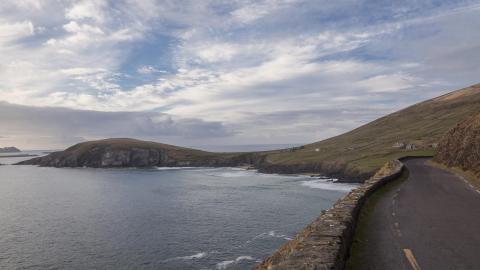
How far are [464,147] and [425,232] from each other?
44665 millimetres

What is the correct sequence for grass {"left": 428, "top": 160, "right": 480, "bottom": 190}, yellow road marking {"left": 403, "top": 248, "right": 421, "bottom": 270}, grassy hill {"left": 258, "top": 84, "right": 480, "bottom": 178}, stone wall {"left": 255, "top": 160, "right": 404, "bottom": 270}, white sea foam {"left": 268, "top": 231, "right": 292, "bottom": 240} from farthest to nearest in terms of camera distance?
1. grassy hill {"left": 258, "top": 84, "right": 480, "bottom": 178}
2. white sea foam {"left": 268, "top": 231, "right": 292, "bottom": 240}
3. grass {"left": 428, "top": 160, "right": 480, "bottom": 190}
4. yellow road marking {"left": 403, "top": 248, "right": 421, "bottom": 270}
5. stone wall {"left": 255, "top": 160, "right": 404, "bottom": 270}

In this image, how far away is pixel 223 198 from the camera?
3250 inches

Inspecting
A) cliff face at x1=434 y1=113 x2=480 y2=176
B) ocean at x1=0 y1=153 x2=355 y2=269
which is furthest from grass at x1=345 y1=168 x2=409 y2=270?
cliff face at x1=434 y1=113 x2=480 y2=176

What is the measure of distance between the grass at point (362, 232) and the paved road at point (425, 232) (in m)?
0.21

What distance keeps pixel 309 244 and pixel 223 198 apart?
2755 inches

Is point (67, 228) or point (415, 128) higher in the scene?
point (415, 128)

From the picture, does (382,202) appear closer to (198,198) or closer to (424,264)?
(424,264)

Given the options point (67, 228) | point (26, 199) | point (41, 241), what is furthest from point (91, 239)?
point (26, 199)

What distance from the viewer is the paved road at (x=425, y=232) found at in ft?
46.1

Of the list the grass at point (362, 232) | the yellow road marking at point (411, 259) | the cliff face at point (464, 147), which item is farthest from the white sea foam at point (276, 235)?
the yellow road marking at point (411, 259)

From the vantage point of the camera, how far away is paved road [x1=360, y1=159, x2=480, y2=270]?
553 inches

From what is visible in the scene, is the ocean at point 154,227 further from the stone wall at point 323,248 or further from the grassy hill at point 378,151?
the grassy hill at point 378,151

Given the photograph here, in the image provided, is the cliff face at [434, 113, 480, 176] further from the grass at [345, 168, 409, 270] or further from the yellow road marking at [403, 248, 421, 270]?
the yellow road marking at [403, 248, 421, 270]

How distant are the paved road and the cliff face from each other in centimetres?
2005
